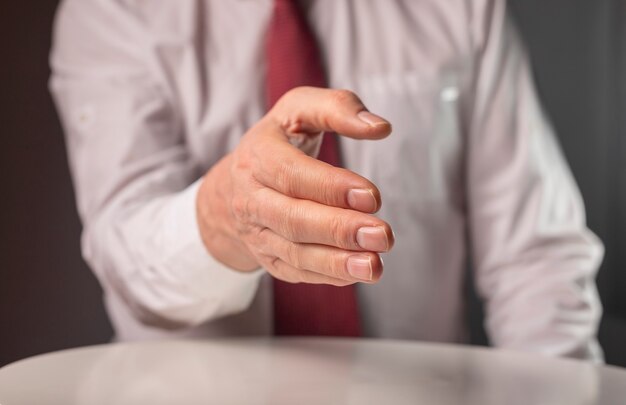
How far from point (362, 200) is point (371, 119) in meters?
0.04

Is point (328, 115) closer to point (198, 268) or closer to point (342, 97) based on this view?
point (342, 97)

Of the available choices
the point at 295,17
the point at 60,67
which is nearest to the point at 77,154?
the point at 60,67

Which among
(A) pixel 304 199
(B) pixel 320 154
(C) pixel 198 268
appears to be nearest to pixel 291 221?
(A) pixel 304 199

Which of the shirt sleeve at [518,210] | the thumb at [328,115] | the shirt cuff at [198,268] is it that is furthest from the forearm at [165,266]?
the shirt sleeve at [518,210]

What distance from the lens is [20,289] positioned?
2.67ft

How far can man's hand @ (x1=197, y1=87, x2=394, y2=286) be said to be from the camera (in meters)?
0.35

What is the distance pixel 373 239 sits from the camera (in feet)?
1.12

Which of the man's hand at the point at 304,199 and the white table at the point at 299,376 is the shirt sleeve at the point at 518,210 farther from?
the man's hand at the point at 304,199

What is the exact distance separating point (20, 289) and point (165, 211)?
328mm

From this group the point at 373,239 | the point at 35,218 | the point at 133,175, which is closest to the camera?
the point at 373,239

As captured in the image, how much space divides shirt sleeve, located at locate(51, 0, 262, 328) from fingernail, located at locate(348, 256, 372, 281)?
0.55 ft

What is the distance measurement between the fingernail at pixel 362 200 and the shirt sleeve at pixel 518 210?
0.35 m

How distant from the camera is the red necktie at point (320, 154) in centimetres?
63

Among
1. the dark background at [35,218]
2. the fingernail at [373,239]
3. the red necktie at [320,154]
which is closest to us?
the fingernail at [373,239]
